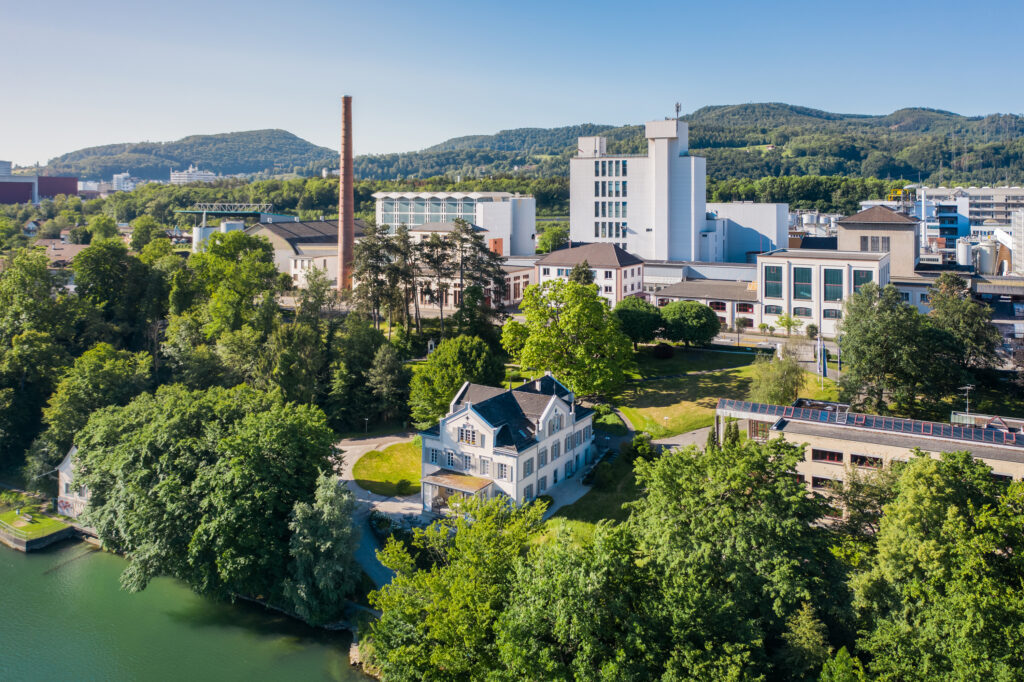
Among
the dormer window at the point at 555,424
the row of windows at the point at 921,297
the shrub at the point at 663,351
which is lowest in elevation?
the dormer window at the point at 555,424

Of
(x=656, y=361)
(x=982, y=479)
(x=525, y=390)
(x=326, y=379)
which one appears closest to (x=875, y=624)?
(x=982, y=479)

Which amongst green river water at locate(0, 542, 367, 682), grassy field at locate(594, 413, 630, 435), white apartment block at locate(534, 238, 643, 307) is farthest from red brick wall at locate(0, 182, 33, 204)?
grassy field at locate(594, 413, 630, 435)

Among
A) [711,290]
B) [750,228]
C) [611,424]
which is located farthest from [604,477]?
[750,228]

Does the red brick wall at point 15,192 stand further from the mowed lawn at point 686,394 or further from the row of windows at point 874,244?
the row of windows at point 874,244

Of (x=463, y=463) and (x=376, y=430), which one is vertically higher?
(x=463, y=463)

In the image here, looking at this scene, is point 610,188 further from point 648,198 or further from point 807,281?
point 807,281

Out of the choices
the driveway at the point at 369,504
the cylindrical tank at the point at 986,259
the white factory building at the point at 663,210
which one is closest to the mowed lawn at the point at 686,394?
the driveway at the point at 369,504
